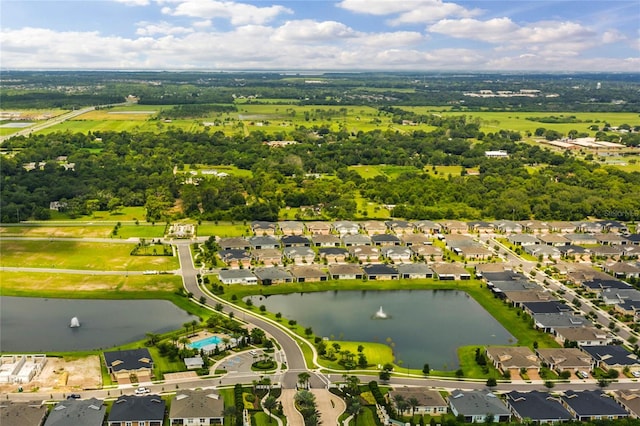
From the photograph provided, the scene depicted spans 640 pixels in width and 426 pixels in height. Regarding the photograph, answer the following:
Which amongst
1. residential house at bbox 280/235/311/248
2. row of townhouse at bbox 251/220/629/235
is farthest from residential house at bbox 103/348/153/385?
row of townhouse at bbox 251/220/629/235

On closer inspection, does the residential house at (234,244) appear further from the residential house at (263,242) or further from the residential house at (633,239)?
the residential house at (633,239)

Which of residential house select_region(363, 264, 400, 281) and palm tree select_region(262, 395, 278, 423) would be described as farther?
residential house select_region(363, 264, 400, 281)

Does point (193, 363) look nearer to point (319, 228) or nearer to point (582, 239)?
point (319, 228)

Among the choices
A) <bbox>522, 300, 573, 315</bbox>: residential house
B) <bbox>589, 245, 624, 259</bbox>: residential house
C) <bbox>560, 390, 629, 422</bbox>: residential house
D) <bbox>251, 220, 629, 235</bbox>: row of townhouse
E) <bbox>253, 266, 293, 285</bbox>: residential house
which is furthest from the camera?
<bbox>251, 220, 629, 235</bbox>: row of townhouse

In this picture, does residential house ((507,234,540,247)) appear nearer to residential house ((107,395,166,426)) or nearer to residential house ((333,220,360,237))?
residential house ((333,220,360,237))

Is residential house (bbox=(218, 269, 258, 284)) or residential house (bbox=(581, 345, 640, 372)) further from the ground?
residential house (bbox=(218, 269, 258, 284))

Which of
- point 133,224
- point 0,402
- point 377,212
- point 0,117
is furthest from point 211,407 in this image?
point 0,117

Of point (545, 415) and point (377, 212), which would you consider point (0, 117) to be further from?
point (545, 415)
